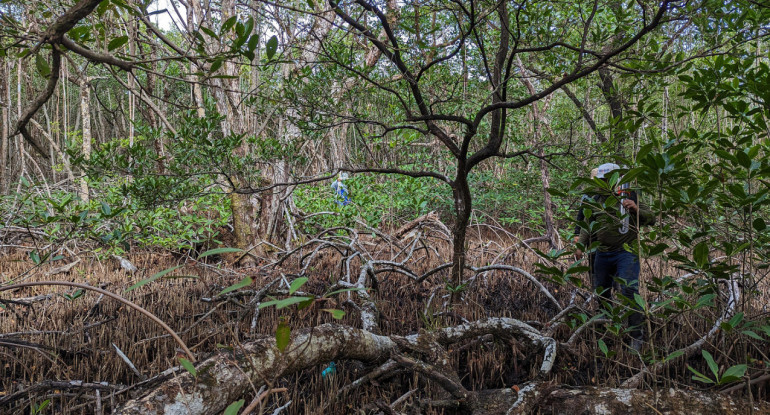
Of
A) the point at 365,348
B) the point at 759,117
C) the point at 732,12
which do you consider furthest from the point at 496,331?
the point at 732,12

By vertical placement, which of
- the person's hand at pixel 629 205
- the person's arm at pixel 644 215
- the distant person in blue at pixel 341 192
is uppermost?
the distant person in blue at pixel 341 192

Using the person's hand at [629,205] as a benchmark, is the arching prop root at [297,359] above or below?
below

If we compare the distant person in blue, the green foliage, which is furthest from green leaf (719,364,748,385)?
the distant person in blue

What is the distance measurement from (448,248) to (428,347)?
3528 mm

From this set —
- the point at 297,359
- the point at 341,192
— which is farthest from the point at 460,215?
the point at 341,192

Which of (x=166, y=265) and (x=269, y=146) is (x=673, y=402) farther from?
(x=166, y=265)

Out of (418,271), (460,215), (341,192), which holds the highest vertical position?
(341,192)

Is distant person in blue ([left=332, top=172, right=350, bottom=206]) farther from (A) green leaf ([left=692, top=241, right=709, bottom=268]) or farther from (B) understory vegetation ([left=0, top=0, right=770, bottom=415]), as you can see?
(A) green leaf ([left=692, top=241, right=709, bottom=268])

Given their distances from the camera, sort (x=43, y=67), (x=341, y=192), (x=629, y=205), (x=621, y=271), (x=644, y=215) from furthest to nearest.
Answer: (x=341, y=192) < (x=621, y=271) < (x=644, y=215) < (x=629, y=205) < (x=43, y=67)

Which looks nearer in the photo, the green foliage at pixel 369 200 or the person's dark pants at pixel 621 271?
the person's dark pants at pixel 621 271

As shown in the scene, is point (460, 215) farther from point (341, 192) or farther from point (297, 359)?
point (341, 192)

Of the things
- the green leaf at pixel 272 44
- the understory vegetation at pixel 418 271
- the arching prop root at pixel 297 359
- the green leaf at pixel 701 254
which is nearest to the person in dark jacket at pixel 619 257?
the understory vegetation at pixel 418 271

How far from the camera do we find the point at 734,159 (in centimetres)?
123

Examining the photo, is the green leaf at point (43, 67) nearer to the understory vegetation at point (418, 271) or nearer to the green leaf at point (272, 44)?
the understory vegetation at point (418, 271)
